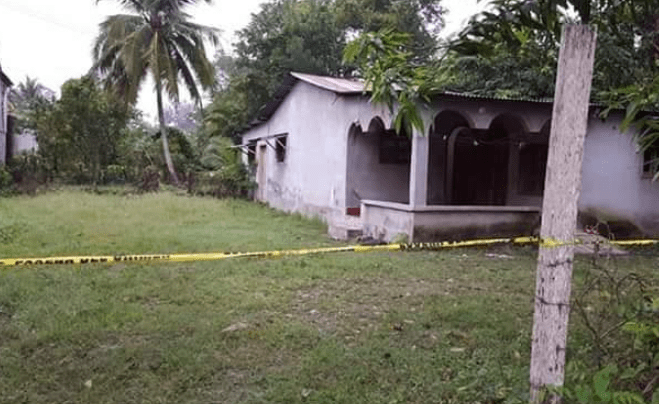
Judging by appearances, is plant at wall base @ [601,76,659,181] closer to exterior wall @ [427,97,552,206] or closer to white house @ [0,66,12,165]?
exterior wall @ [427,97,552,206]

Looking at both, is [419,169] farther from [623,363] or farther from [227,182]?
[227,182]

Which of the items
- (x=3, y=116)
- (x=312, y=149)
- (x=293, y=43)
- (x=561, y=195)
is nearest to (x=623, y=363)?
(x=561, y=195)

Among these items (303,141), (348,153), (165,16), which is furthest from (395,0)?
(348,153)

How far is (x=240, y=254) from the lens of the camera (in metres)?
7.60

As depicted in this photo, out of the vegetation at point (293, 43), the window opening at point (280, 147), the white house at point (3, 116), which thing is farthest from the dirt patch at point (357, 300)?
the white house at point (3, 116)

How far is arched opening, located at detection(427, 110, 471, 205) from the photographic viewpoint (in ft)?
41.4

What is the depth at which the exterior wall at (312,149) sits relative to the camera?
11518 mm

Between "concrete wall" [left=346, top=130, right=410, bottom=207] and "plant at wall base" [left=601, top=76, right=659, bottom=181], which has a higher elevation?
"plant at wall base" [left=601, top=76, right=659, bottom=181]

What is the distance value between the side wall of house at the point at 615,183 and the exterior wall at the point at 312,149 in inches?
174

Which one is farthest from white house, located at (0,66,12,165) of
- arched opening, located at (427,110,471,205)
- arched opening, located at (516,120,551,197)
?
arched opening, located at (516,120,551,197)

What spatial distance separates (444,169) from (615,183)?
11.9ft

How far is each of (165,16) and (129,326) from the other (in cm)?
1850

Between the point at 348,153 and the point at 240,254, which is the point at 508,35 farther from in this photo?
the point at 348,153

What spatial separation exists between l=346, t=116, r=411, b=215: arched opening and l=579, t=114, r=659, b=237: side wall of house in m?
3.61
